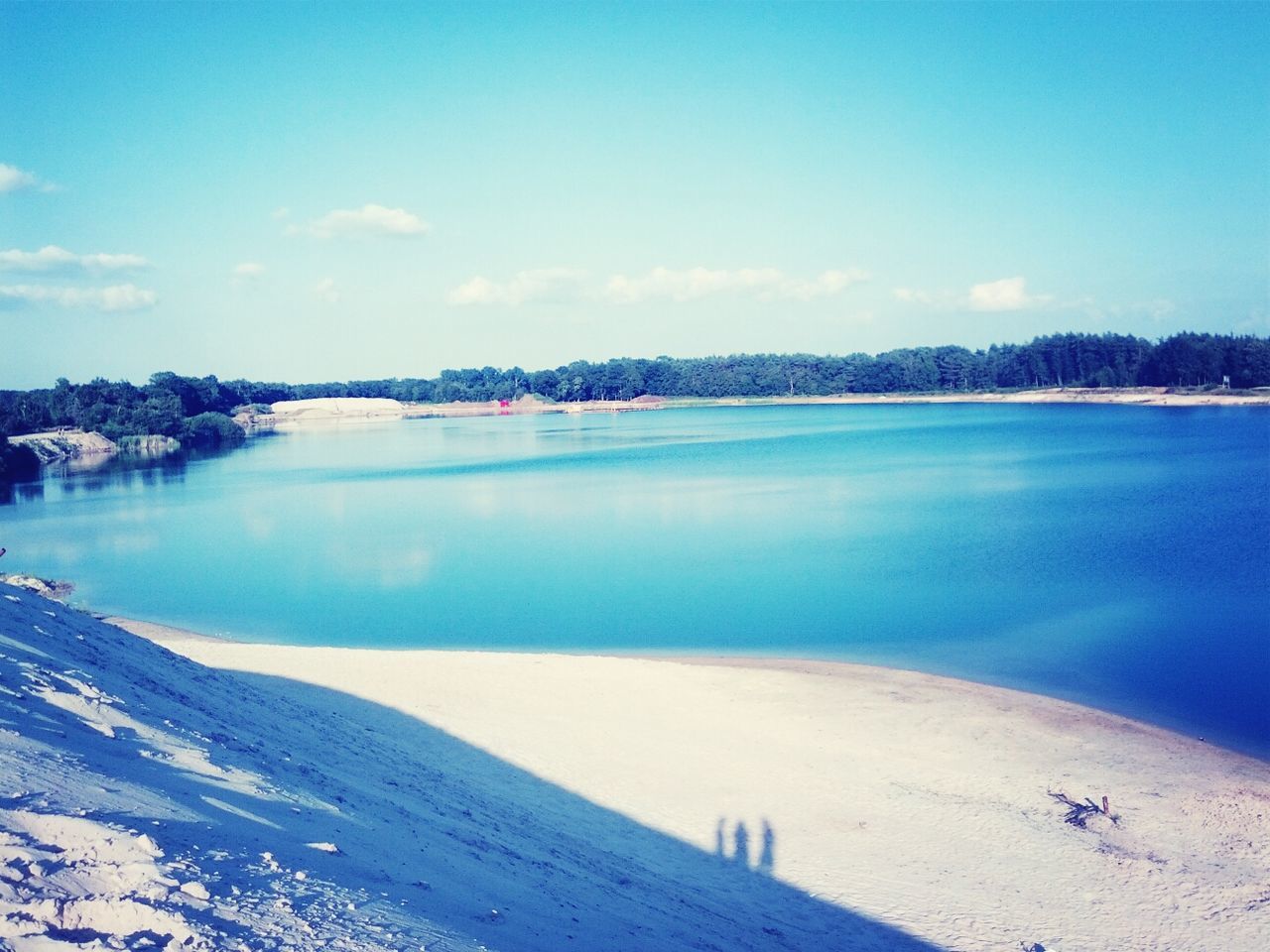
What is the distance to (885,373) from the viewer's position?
146 metres

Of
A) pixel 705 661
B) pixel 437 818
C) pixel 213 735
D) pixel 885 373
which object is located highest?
pixel 885 373

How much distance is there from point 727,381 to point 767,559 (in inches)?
5374

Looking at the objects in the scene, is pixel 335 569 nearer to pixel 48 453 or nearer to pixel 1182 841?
pixel 1182 841

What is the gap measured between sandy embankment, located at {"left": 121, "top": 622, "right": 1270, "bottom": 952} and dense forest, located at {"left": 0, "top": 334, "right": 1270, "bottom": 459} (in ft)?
226

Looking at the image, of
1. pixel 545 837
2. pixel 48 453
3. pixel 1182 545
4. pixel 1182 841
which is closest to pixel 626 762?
pixel 545 837

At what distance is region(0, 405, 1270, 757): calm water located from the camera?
1875 centimetres

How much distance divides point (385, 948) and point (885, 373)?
148633 mm

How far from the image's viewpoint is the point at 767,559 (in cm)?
2823

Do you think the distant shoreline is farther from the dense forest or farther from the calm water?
the calm water

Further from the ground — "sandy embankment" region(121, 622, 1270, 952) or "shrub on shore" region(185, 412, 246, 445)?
"shrub on shore" region(185, 412, 246, 445)

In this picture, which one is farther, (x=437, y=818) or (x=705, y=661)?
(x=705, y=661)

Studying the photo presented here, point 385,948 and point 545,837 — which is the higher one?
point 385,948

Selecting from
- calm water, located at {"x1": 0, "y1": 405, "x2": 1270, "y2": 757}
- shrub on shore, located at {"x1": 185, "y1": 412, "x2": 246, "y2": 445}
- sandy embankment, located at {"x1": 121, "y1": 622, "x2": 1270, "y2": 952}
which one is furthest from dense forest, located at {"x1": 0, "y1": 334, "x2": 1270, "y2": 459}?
sandy embankment, located at {"x1": 121, "y1": 622, "x2": 1270, "y2": 952}

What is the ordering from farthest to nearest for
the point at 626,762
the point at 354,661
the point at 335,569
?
the point at 335,569 → the point at 354,661 → the point at 626,762
